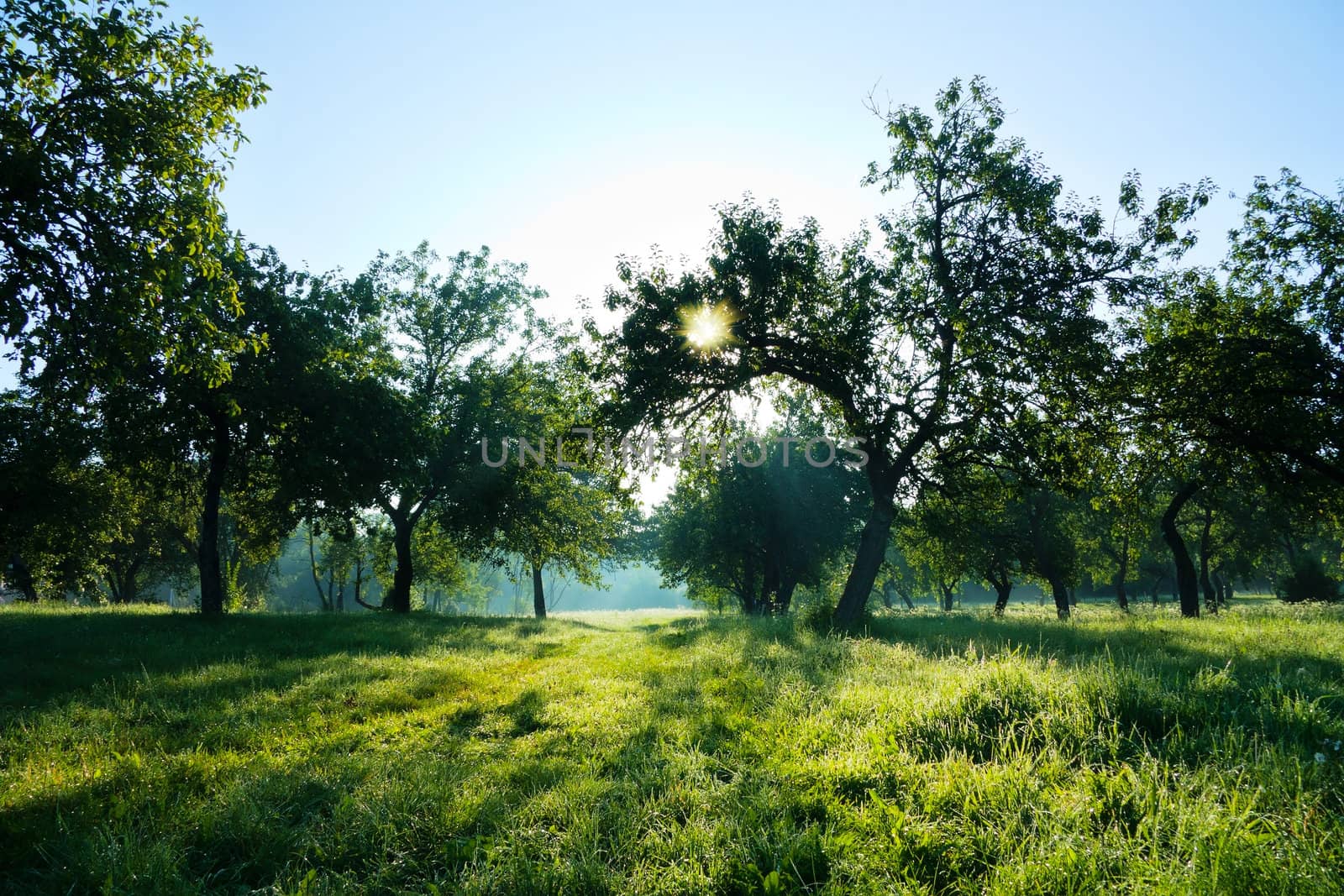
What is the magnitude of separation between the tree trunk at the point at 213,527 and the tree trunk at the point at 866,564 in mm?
18929

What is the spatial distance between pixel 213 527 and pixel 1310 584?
2473 inches

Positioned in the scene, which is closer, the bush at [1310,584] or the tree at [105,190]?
the tree at [105,190]

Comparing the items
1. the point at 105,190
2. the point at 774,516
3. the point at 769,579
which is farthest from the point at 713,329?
the point at 769,579

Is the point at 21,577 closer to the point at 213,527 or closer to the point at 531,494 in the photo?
the point at 213,527

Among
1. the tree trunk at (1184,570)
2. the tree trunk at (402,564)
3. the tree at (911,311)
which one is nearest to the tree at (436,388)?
the tree trunk at (402,564)

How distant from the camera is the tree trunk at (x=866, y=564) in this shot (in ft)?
53.7

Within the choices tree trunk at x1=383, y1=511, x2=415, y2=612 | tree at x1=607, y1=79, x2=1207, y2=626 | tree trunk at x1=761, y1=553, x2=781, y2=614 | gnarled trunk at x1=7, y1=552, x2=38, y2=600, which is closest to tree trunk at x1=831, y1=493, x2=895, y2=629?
tree at x1=607, y1=79, x2=1207, y2=626

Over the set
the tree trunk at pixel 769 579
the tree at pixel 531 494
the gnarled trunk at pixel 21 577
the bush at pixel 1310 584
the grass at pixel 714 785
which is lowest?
the bush at pixel 1310 584

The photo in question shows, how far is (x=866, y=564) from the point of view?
16609 mm

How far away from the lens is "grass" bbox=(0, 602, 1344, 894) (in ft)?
10.9

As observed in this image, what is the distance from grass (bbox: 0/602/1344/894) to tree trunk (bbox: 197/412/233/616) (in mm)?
10434

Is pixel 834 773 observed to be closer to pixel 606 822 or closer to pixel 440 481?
pixel 606 822

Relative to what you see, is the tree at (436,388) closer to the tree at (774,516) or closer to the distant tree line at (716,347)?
the distant tree line at (716,347)

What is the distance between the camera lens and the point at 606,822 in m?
4.13
